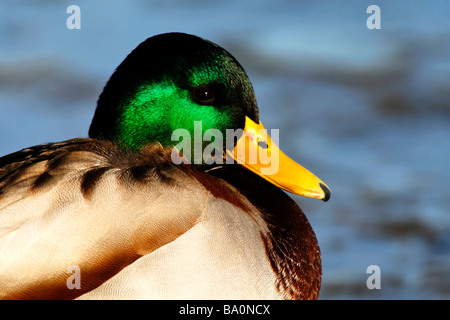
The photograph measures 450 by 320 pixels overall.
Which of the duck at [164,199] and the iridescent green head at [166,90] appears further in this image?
the iridescent green head at [166,90]

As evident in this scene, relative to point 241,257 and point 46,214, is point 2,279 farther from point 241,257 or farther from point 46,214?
point 241,257

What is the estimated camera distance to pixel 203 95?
3.90m

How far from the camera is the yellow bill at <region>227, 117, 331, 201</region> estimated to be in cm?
406

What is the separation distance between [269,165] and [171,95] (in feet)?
2.02

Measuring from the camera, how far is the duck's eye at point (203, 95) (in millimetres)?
3877

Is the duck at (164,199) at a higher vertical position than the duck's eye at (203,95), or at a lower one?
lower

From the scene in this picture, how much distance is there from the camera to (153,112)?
3.87m

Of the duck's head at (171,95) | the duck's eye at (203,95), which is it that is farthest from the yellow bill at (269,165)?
the duck's eye at (203,95)

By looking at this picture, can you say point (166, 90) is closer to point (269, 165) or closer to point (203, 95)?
point (203, 95)

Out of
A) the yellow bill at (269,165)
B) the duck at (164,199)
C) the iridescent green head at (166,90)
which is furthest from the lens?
the yellow bill at (269,165)

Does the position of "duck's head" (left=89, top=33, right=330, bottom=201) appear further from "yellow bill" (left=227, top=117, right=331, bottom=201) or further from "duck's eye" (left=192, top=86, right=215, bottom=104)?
"yellow bill" (left=227, top=117, right=331, bottom=201)

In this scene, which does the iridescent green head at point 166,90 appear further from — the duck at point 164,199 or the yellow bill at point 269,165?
the yellow bill at point 269,165

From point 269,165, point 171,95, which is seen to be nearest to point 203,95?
point 171,95
